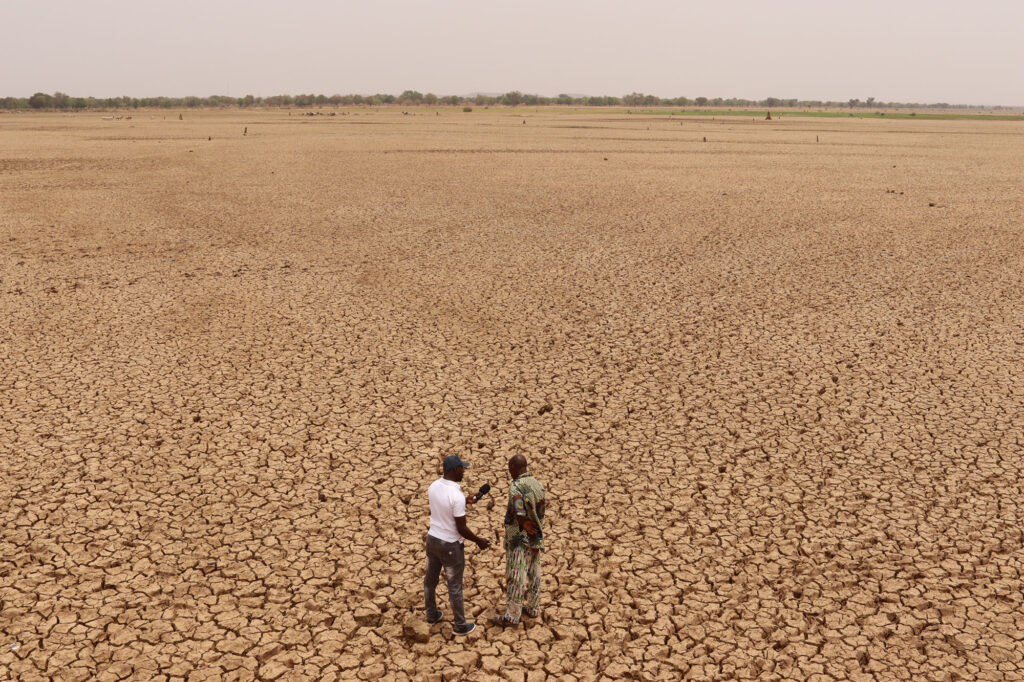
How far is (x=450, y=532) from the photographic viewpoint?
5.38 meters

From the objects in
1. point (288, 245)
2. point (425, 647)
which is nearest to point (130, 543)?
point (425, 647)

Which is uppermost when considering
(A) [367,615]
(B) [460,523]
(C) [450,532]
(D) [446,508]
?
(D) [446,508]

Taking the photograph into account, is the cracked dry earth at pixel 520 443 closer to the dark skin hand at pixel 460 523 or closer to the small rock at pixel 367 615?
the small rock at pixel 367 615

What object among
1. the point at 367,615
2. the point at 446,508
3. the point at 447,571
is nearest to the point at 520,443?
the point at 367,615

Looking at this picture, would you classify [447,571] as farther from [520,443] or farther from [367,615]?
[520,443]

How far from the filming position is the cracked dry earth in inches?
236

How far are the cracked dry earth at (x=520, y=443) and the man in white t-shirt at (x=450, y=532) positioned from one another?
630 millimetres

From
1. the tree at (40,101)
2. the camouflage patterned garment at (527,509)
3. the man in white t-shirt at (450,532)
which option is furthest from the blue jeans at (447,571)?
the tree at (40,101)

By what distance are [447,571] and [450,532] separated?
0.44m

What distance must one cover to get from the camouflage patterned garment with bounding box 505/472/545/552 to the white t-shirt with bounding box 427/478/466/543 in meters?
0.43

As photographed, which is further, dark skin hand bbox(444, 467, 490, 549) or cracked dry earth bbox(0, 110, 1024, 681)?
cracked dry earth bbox(0, 110, 1024, 681)

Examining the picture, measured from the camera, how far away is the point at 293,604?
6371mm

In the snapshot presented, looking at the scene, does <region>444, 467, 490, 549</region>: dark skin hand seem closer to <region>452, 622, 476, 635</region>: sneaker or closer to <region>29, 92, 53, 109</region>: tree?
<region>452, 622, 476, 635</region>: sneaker

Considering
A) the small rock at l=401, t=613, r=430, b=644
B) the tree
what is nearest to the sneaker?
Result: the small rock at l=401, t=613, r=430, b=644
